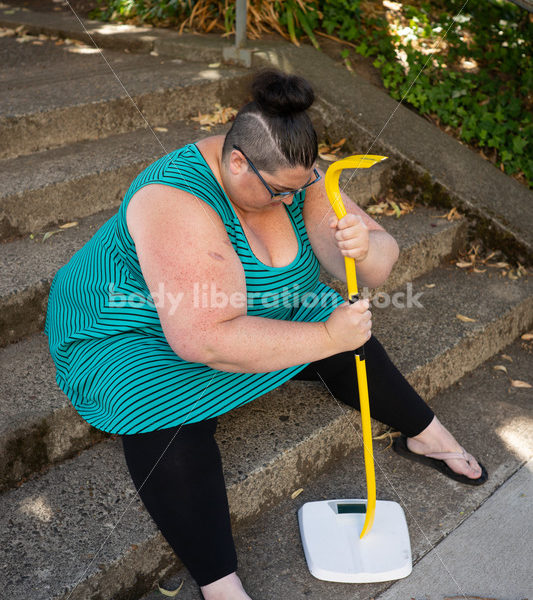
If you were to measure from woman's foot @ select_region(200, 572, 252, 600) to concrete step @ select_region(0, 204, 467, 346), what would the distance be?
1.28 m

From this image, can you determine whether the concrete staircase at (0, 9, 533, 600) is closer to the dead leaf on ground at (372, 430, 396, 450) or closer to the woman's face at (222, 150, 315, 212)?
the dead leaf on ground at (372, 430, 396, 450)

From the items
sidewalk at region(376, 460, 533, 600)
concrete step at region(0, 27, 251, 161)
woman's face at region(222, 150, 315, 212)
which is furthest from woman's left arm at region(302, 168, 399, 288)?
concrete step at region(0, 27, 251, 161)

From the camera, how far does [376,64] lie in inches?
171

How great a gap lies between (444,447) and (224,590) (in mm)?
1028

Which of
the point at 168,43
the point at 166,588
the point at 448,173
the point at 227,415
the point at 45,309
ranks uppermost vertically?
the point at 168,43

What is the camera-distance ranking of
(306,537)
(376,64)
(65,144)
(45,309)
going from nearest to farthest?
(306,537)
(45,309)
(65,144)
(376,64)

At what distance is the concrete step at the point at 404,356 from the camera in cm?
219

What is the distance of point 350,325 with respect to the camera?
1.94 metres

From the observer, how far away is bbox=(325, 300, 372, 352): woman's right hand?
6.37 feet

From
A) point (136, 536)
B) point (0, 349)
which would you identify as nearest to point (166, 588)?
point (136, 536)

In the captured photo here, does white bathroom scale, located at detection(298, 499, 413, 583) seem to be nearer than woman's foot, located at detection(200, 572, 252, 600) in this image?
No

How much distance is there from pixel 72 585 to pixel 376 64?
3.69m

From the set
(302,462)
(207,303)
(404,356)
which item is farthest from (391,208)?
(207,303)

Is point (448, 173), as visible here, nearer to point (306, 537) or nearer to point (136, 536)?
point (306, 537)
